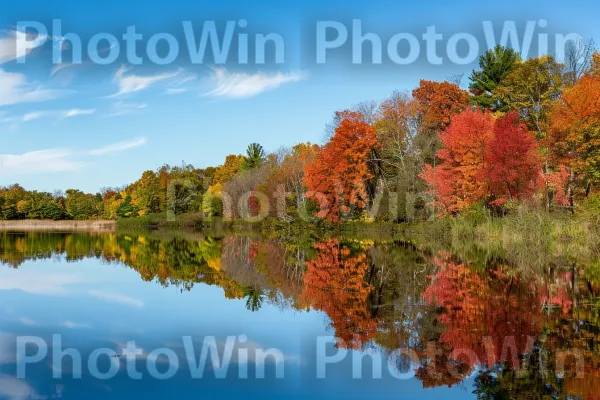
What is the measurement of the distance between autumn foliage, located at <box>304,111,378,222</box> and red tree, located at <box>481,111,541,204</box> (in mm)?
13238

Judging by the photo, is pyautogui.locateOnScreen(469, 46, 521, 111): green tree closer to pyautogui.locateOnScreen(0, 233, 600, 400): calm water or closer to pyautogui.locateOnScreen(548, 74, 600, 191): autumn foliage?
pyautogui.locateOnScreen(548, 74, 600, 191): autumn foliage

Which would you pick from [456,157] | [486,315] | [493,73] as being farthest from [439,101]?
[486,315]

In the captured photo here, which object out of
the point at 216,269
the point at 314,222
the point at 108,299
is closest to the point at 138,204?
the point at 314,222

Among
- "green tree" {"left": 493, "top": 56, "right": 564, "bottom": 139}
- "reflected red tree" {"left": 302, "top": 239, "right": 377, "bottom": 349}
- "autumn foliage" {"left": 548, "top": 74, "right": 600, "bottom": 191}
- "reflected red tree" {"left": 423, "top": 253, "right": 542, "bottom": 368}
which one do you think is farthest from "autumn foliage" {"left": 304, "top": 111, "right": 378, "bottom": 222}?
"reflected red tree" {"left": 423, "top": 253, "right": 542, "bottom": 368}

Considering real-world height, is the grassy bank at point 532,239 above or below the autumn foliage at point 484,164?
below

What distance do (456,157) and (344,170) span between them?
10513 millimetres

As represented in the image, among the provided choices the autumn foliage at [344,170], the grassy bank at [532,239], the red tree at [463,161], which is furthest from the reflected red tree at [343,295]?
the autumn foliage at [344,170]

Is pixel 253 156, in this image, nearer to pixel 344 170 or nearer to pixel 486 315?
pixel 344 170

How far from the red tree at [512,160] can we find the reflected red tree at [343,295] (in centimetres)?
1065

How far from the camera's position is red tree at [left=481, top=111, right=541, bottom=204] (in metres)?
25.7

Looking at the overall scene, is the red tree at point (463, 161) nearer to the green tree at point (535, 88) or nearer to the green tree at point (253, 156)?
the green tree at point (535, 88)

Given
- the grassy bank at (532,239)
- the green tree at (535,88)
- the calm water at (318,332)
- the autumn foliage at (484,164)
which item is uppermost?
the green tree at (535,88)

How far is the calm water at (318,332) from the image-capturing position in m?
5.93

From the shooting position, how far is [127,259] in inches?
862
